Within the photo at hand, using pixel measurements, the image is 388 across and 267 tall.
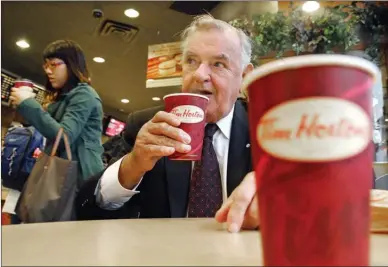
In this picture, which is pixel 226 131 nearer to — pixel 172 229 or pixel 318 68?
pixel 172 229

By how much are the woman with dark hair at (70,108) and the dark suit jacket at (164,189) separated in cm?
57

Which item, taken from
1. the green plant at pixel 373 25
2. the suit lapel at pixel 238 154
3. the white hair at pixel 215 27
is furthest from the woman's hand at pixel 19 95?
the green plant at pixel 373 25

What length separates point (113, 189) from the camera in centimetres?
123

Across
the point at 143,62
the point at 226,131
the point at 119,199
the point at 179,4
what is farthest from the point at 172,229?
the point at 143,62

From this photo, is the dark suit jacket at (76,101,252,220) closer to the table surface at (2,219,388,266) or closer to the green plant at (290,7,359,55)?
the table surface at (2,219,388,266)

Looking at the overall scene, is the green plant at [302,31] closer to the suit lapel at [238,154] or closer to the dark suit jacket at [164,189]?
the suit lapel at [238,154]

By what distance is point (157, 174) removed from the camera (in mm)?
1396

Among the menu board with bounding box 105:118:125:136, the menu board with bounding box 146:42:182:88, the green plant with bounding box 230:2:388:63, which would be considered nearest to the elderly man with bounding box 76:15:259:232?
the green plant with bounding box 230:2:388:63

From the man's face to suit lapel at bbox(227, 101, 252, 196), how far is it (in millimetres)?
68

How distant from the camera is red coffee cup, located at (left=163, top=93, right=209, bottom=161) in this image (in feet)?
3.11

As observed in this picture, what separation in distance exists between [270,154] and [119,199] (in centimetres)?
98

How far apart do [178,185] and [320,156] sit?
3.46ft

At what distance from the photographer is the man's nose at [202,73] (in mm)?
1456

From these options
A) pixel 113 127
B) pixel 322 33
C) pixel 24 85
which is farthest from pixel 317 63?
pixel 113 127
